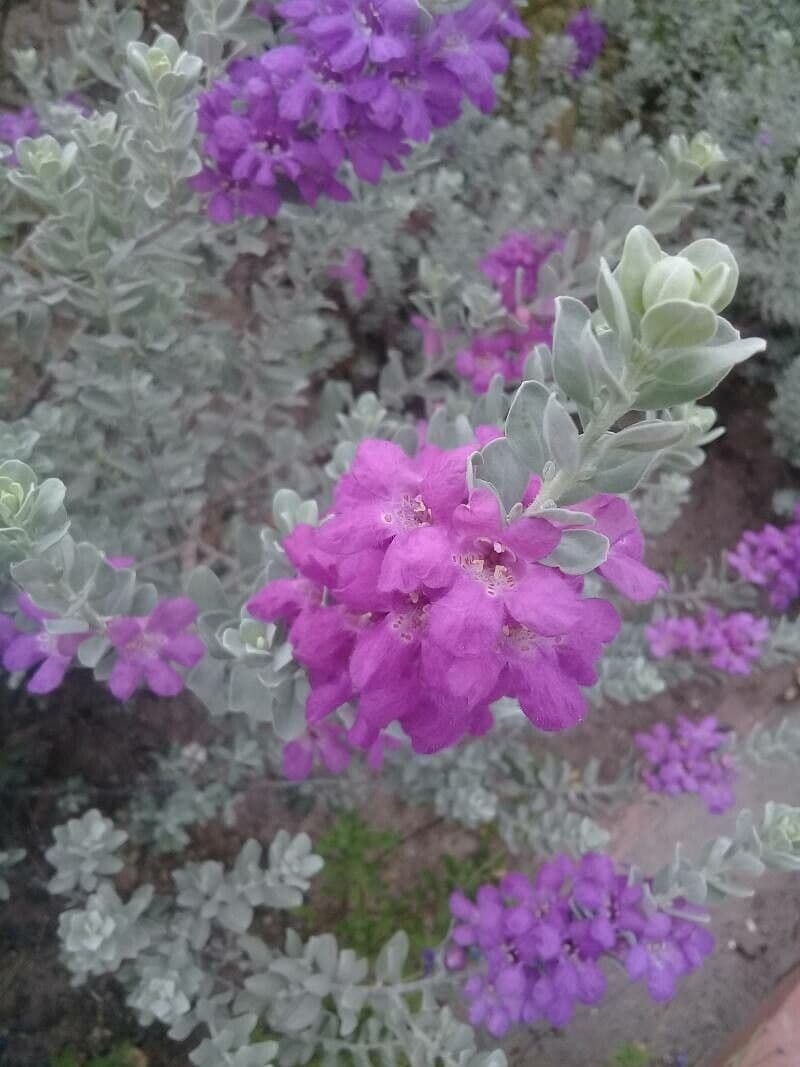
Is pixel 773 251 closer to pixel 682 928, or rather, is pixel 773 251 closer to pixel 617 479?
pixel 682 928

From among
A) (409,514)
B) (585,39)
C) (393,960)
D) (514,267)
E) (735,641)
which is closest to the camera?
(409,514)

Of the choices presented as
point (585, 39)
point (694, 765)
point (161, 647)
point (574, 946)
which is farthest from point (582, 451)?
point (585, 39)

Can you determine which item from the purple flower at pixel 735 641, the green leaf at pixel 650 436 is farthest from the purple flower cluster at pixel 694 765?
the green leaf at pixel 650 436

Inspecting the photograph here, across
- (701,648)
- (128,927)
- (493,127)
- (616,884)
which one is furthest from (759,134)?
(128,927)

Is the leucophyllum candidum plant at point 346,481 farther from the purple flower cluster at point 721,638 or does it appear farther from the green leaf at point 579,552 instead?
the purple flower cluster at point 721,638

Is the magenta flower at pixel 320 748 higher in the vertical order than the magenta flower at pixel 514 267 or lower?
lower

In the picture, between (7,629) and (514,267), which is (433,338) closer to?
(514,267)

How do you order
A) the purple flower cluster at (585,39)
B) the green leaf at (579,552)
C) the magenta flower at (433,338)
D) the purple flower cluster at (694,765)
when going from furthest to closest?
the purple flower cluster at (585,39)
the magenta flower at (433,338)
the purple flower cluster at (694,765)
the green leaf at (579,552)

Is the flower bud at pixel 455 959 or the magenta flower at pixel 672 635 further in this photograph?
the magenta flower at pixel 672 635
